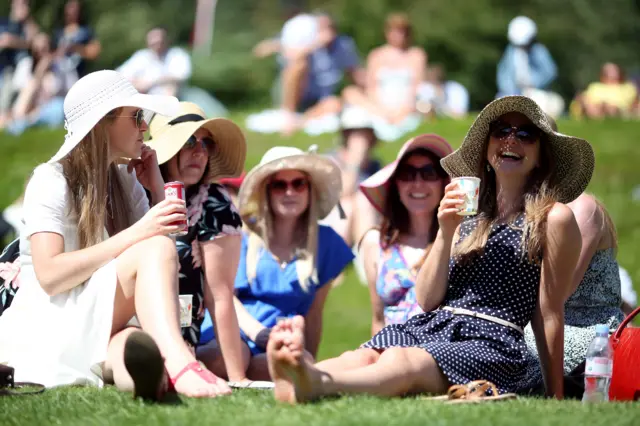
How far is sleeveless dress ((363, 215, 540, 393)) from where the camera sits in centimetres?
459

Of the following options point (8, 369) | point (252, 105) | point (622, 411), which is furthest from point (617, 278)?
point (252, 105)

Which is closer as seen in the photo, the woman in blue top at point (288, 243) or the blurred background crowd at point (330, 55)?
the woman in blue top at point (288, 243)

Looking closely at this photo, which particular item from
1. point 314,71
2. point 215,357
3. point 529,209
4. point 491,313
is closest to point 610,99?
point 314,71

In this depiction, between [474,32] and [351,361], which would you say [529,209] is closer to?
[351,361]

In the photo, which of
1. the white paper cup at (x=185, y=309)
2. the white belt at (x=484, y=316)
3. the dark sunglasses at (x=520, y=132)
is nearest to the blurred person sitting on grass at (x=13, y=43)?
the white paper cup at (x=185, y=309)

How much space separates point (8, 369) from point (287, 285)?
215 cm

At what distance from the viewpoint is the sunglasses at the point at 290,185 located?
21.0ft

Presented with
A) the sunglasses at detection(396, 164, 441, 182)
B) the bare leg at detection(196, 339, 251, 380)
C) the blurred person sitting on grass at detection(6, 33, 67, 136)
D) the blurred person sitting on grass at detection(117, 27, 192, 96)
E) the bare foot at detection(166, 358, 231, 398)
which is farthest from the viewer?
the blurred person sitting on grass at detection(6, 33, 67, 136)

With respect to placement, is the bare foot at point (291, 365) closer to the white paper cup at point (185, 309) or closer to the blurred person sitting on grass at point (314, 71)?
the white paper cup at point (185, 309)

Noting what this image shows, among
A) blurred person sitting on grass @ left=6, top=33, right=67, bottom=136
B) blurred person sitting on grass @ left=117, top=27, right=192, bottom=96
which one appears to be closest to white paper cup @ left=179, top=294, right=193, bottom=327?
blurred person sitting on grass @ left=117, top=27, right=192, bottom=96

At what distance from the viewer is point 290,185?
6387mm

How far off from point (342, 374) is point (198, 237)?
1745 millimetres

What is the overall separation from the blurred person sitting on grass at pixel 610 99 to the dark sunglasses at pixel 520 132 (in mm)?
10788

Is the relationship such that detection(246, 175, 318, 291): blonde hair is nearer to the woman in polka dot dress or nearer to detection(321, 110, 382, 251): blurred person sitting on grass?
the woman in polka dot dress
